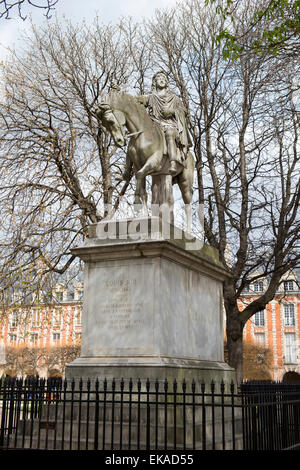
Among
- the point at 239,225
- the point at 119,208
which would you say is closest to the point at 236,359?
the point at 239,225

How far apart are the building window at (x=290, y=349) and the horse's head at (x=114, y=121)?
55.5 metres

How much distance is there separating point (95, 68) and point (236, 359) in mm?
11936

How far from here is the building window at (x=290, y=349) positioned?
59250mm

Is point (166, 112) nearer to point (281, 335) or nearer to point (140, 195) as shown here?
point (140, 195)

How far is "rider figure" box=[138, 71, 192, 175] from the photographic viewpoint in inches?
360

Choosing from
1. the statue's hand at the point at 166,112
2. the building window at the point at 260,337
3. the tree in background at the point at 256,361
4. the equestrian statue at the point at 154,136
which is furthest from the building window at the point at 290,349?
the statue's hand at the point at 166,112

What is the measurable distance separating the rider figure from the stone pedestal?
1.65m

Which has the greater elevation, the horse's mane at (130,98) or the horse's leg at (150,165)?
the horse's mane at (130,98)

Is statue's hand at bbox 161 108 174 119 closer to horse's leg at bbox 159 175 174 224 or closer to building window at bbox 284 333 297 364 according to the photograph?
horse's leg at bbox 159 175 174 224

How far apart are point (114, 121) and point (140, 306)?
10.1ft

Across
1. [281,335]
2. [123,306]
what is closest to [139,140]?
[123,306]

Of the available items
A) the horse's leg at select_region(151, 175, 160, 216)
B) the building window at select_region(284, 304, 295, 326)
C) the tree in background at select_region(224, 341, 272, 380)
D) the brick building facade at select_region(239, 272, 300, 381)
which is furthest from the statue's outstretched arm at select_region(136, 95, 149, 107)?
the building window at select_region(284, 304, 295, 326)

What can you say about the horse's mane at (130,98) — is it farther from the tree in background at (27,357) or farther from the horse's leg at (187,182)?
the tree in background at (27,357)
